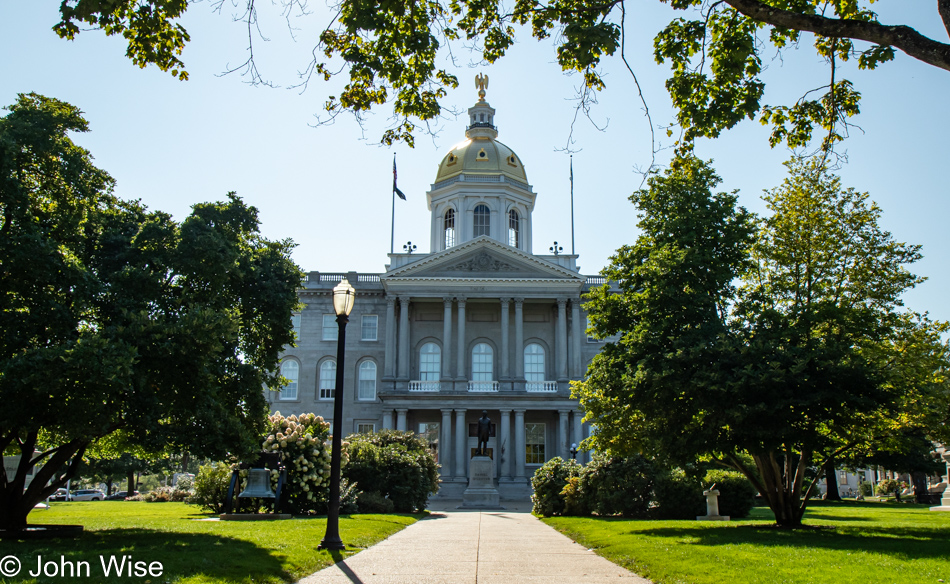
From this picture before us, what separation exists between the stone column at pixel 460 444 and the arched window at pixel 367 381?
7.88 metres

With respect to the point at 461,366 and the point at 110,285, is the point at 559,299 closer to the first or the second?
the point at 461,366

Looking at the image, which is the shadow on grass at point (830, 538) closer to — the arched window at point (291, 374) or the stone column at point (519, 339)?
the stone column at point (519, 339)

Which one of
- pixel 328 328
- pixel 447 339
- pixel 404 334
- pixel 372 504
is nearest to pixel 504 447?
pixel 447 339

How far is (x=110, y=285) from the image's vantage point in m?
16.1

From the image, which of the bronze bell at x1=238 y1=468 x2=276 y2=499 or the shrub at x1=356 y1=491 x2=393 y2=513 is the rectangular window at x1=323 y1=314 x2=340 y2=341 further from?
the bronze bell at x1=238 y1=468 x2=276 y2=499

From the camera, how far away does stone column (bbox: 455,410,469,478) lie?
161 ft

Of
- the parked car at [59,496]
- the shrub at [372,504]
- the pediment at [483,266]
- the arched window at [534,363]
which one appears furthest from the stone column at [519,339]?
the parked car at [59,496]

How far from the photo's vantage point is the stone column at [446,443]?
4941 centimetres

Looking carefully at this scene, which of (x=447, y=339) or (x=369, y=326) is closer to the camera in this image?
(x=447, y=339)

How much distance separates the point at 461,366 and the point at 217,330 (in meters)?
37.9

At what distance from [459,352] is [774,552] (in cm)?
3991

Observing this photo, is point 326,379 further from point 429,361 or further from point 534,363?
point 534,363

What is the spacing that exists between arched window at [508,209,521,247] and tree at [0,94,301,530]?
4356 centimetres

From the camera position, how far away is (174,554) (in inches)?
443
